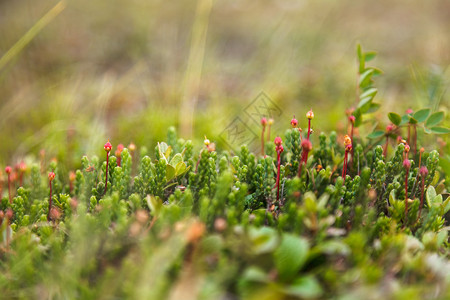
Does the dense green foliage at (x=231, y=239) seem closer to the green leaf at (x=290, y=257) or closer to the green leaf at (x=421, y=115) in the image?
the green leaf at (x=290, y=257)

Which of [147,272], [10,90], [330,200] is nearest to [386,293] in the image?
[330,200]

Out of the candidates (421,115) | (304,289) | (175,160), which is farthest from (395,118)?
(304,289)

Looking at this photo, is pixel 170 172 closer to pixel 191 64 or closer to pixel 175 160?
pixel 175 160

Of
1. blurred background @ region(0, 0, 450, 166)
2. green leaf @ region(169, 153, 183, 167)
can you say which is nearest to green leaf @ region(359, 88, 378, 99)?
blurred background @ region(0, 0, 450, 166)

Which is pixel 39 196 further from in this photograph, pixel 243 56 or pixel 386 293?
pixel 243 56

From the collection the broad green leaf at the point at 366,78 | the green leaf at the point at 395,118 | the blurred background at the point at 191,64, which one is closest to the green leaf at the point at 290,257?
the green leaf at the point at 395,118

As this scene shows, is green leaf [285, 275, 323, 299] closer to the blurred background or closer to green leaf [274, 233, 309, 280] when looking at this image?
green leaf [274, 233, 309, 280]
